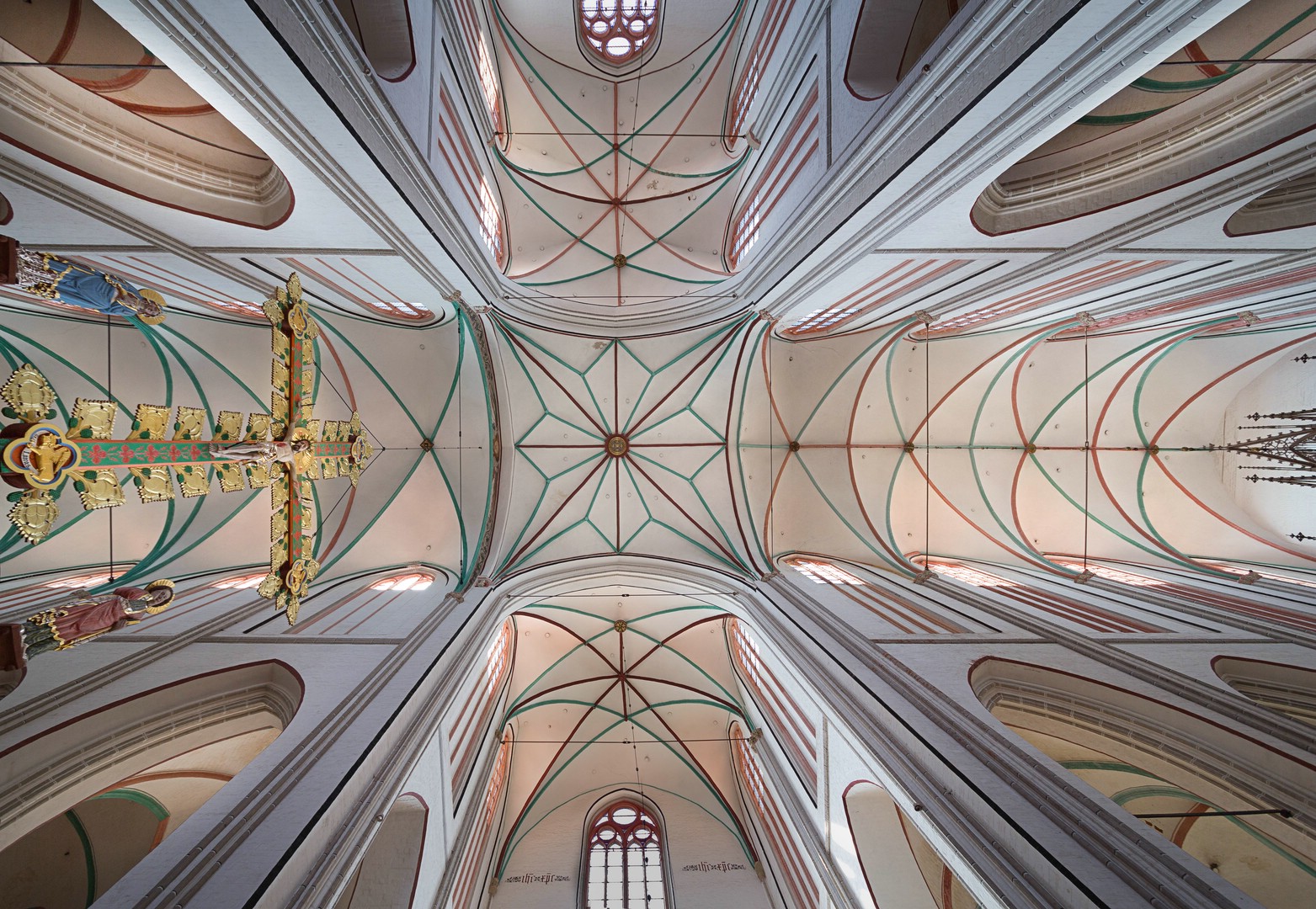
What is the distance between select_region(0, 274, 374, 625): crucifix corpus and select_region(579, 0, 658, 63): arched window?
10.7 meters

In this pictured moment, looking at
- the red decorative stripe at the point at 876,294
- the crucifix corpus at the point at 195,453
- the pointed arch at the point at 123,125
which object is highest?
the pointed arch at the point at 123,125

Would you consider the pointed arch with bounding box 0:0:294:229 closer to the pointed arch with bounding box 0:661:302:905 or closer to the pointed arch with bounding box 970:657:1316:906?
the pointed arch with bounding box 0:661:302:905

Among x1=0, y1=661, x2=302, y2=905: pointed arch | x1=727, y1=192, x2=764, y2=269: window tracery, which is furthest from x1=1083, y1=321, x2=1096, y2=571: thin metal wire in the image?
x1=0, y1=661, x2=302, y2=905: pointed arch

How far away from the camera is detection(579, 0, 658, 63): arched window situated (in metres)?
12.3

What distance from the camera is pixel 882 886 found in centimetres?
698

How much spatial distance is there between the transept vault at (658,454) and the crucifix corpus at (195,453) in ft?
0.14

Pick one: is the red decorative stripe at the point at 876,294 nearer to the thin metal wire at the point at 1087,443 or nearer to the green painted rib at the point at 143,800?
the thin metal wire at the point at 1087,443

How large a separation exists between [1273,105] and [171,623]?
13.4 metres

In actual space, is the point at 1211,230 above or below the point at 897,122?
below

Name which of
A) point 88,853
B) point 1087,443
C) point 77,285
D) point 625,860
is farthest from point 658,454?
point 88,853

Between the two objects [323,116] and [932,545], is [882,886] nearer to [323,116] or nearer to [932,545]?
[932,545]

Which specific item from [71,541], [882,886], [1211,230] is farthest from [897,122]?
[71,541]

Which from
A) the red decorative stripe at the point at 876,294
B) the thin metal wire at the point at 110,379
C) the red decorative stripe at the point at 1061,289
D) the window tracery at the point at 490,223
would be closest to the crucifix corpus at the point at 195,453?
the thin metal wire at the point at 110,379

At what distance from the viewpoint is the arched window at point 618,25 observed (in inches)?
483
